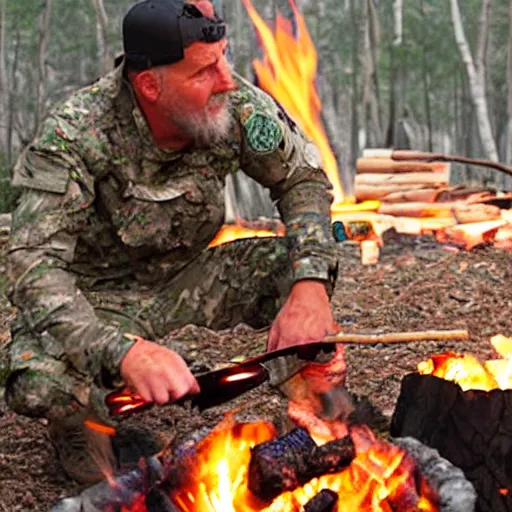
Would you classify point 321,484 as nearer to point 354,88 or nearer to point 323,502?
point 323,502

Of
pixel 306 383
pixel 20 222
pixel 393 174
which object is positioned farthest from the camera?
pixel 393 174

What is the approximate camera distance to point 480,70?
13359 millimetres

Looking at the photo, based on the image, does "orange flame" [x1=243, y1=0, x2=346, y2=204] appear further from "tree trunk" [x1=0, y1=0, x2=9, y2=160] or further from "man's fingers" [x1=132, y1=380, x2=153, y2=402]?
"man's fingers" [x1=132, y1=380, x2=153, y2=402]

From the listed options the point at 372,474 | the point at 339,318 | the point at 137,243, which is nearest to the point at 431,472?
the point at 372,474

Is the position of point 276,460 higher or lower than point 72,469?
higher

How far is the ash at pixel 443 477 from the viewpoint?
283 centimetres

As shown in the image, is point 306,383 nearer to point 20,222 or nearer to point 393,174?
point 20,222

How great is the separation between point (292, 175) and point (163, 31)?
3.23 ft

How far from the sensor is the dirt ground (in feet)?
13.9

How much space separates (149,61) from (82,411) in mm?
1497

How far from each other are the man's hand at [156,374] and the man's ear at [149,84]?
119cm

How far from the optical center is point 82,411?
12.5 feet

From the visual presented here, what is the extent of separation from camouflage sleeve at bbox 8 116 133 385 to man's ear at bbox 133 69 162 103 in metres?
Result: 0.39

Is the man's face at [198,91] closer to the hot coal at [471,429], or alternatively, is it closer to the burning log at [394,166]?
the hot coal at [471,429]
